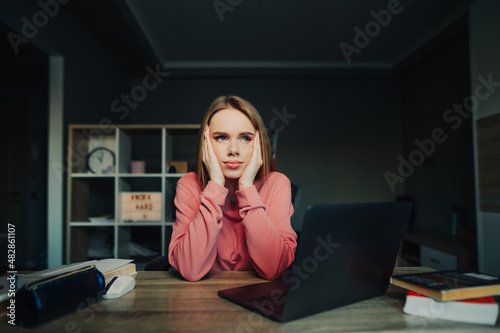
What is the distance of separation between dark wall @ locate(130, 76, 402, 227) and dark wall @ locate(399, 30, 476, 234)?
1.35ft

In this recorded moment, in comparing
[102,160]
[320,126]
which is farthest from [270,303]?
[320,126]

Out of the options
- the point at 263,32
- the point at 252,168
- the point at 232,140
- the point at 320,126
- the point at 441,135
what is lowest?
the point at 252,168

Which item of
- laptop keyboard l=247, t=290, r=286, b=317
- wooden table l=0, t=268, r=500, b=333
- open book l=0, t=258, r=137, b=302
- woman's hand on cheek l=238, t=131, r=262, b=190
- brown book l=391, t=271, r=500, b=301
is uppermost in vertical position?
woman's hand on cheek l=238, t=131, r=262, b=190

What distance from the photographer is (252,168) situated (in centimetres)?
125

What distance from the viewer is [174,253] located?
1.11m

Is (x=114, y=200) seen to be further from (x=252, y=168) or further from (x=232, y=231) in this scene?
(x=252, y=168)

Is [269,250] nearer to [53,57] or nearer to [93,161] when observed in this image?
[93,161]

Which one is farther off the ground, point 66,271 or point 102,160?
point 102,160

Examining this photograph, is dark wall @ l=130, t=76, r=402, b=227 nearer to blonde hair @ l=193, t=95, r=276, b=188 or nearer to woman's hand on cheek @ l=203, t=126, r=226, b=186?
blonde hair @ l=193, t=95, r=276, b=188

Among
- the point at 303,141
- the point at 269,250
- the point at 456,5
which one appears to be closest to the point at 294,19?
the point at 456,5

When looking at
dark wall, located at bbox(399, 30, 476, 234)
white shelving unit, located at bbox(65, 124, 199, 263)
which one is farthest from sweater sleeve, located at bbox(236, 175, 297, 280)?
dark wall, located at bbox(399, 30, 476, 234)

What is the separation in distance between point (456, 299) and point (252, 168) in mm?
767

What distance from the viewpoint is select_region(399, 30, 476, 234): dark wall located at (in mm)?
3320

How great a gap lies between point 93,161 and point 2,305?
2.28 meters
